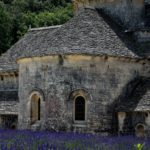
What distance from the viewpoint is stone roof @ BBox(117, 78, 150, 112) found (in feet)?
82.5

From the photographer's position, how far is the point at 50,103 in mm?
26141

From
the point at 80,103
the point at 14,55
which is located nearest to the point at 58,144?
the point at 80,103

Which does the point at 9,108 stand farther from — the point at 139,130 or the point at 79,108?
the point at 139,130

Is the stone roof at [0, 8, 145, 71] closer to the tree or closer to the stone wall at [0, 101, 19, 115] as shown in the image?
the stone wall at [0, 101, 19, 115]

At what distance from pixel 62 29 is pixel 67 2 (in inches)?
2675

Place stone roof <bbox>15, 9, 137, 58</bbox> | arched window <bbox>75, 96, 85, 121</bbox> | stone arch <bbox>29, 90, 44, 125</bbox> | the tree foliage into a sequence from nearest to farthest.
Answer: stone roof <bbox>15, 9, 137, 58</bbox> → arched window <bbox>75, 96, 85, 121</bbox> → stone arch <bbox>29, 90, 44, 125</bbox> → the tree foliage

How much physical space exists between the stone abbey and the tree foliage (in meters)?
31.0

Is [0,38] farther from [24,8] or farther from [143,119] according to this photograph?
[143,119]

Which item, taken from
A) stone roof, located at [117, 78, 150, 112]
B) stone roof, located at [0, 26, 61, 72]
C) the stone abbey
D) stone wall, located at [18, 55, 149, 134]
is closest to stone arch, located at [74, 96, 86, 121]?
the stone abbey

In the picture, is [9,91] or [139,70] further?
[9,91]

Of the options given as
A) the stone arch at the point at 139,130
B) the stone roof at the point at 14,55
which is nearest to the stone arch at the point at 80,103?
the stone arch at the point at 139,130

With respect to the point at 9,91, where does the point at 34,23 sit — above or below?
above

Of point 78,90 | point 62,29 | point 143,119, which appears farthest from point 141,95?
point 62,29

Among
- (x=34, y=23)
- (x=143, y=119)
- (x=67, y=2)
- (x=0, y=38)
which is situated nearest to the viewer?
(x=143, y=119)
